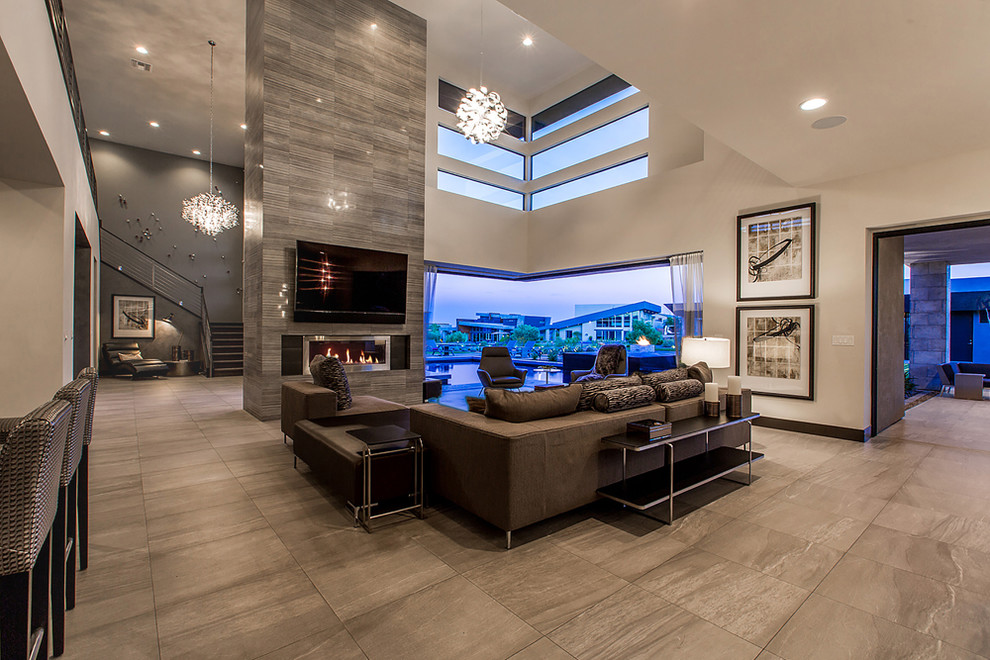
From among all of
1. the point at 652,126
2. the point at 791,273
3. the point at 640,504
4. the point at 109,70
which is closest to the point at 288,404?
the point at 640,504

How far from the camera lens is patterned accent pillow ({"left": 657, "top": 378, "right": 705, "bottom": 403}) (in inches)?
142

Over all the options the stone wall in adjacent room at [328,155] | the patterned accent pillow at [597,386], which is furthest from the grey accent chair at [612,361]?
the patterned accent pillow at [597,386]

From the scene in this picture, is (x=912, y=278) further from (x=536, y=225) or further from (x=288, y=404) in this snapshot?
(x=288, y=404)

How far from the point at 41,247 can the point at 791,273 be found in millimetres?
7679

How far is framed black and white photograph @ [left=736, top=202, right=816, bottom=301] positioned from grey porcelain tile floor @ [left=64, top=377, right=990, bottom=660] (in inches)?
101

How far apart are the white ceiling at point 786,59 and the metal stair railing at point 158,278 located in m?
5.37

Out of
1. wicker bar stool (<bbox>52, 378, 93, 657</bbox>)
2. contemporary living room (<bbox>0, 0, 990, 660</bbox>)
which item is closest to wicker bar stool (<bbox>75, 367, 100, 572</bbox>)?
contemporary living room (<bbox>0, 0, 990, 660</bbox>)

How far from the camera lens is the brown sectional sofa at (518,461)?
2506 millimetres

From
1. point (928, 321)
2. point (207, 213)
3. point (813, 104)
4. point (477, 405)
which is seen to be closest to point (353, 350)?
point (477, 405)

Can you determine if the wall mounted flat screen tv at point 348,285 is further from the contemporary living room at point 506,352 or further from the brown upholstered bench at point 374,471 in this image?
the brown upholstered bench at point 374,471

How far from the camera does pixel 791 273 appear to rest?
566cm

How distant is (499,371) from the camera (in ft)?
25.6

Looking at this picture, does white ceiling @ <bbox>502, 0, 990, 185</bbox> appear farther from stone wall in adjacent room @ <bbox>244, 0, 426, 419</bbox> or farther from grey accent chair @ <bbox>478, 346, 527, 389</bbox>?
grey accent chair @ <bbox>478, 346, 527, 389</bbox>

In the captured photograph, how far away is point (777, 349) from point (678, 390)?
3.00m
